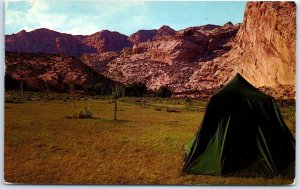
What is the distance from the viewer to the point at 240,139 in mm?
8883

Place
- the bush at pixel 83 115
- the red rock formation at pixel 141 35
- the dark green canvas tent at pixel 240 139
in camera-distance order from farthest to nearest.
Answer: the red rock formation at pixel 141 35, the bush at pixel 83 115, the dark green canvas tent at pixel 240 139

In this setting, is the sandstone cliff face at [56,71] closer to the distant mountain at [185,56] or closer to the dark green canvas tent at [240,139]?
the distant mountain at [185,56]

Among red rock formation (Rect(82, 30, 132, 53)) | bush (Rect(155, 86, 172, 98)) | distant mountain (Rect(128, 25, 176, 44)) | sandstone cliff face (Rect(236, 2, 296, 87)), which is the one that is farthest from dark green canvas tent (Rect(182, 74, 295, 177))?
bush (Rect(155, 86, 172, 98))

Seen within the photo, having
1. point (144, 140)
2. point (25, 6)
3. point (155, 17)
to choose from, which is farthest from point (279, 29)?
point (25, 6)

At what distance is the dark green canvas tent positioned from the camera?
8766 mm

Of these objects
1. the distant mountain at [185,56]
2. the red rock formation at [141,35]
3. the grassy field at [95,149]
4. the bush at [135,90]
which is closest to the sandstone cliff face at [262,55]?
the distant mountain at [185,56]

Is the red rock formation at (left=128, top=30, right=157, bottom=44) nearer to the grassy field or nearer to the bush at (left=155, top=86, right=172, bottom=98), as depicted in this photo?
the bush at (left=155, top=86, right=172, bottom=98)

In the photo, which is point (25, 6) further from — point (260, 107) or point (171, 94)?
point (171, 94)

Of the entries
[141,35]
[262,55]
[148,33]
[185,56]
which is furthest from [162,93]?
[185,56]

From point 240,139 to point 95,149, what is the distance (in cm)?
414

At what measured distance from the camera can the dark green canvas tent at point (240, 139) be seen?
28.8 ft

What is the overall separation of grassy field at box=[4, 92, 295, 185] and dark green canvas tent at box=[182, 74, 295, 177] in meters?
0.26

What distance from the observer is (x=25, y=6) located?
1262 cm

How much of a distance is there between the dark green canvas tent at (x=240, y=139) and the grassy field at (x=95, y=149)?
257 millimetres
